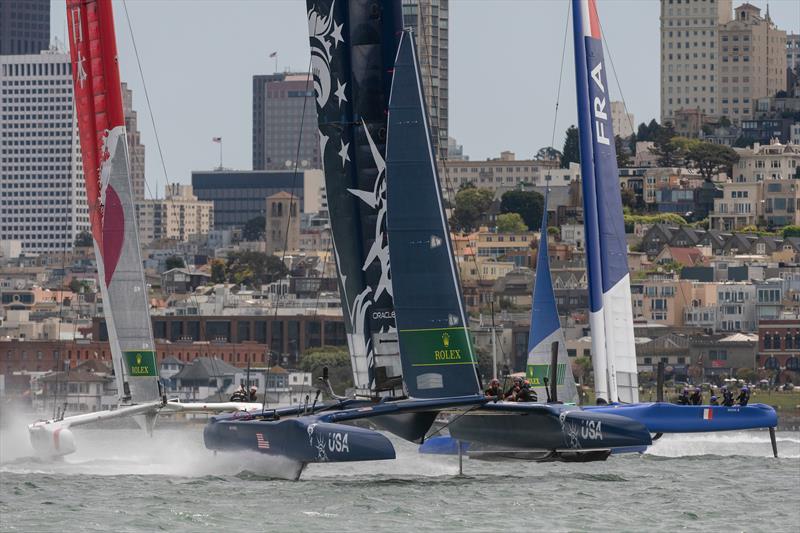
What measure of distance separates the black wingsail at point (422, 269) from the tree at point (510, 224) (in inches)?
4705

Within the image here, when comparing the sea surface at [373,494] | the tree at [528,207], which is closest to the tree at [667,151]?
the tree at [528,207]

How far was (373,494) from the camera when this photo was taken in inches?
1072

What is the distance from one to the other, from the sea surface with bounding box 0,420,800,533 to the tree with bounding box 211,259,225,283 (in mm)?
117608

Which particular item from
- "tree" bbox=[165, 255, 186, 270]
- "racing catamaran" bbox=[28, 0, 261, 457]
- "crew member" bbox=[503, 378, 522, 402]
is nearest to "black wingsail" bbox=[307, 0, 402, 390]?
"crew member" bbox=[503, 378, 522, 402]

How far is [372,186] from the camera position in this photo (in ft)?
100

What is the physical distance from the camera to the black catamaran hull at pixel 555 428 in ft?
94.1

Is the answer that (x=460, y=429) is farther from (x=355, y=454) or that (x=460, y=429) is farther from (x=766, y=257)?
(x=766, y=257)

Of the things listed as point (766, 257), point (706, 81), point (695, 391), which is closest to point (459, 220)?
point (766, 257)

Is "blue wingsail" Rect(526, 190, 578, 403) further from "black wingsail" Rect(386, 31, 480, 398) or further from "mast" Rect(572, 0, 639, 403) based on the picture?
"black wingsail" Rect(386, 31, 480, 398)

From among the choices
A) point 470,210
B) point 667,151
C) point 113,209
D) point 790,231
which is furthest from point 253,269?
point 113,209

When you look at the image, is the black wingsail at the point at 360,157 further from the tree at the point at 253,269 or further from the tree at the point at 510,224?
the tree at the point at 253,269

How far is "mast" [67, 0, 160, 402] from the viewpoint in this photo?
32406 mm

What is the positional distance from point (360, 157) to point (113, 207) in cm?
406

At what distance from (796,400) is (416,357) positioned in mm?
65237
